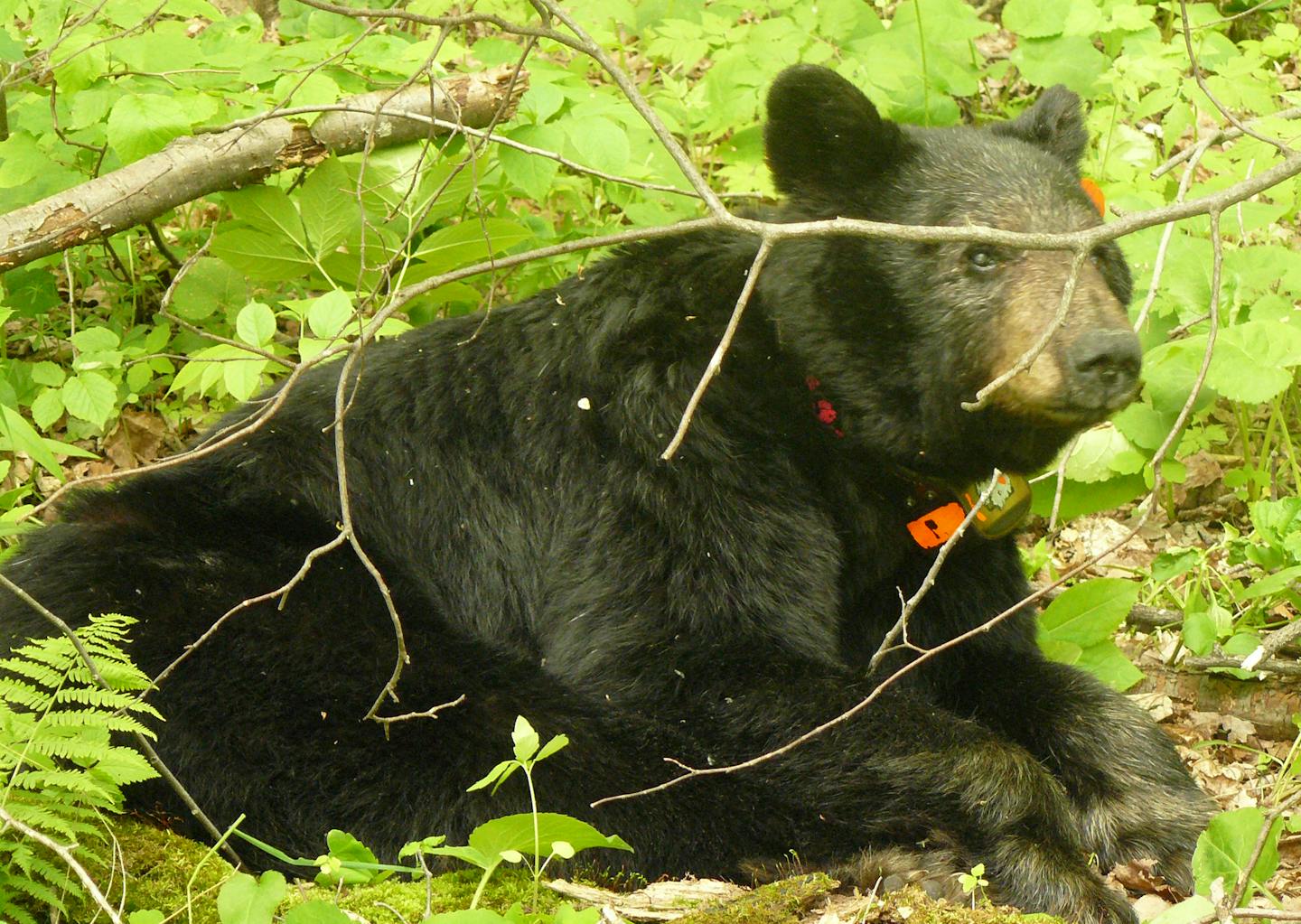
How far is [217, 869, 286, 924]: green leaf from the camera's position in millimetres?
2496

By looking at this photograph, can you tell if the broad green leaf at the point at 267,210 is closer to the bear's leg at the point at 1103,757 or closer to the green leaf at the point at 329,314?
the green leaf at the point at 329,314

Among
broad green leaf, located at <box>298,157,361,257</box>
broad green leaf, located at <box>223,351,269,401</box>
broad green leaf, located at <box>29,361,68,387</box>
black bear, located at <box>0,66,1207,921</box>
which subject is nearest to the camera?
black bear, located at <box>0,66,1207,921</box>

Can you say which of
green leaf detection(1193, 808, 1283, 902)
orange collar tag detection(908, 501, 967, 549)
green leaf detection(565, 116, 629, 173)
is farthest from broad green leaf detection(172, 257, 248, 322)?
green leaf detection(1193, 808, 1283, 902)

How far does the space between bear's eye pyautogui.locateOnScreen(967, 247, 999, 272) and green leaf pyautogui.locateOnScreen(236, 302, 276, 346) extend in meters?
2.27

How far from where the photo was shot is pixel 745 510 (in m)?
4.09

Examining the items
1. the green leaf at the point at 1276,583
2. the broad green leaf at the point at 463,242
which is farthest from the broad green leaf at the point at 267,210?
the green leaf at the point at 1276,583

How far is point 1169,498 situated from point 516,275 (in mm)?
3262

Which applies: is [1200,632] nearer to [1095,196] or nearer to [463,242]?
[1095,196]

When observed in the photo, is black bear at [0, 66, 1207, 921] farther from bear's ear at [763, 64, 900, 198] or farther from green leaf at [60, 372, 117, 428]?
green leaf at [60, 372, 117, 428]

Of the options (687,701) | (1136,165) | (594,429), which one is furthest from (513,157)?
(1136,165)

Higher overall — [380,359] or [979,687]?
[380,359]

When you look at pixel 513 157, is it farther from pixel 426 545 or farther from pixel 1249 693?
pixel 1249 693

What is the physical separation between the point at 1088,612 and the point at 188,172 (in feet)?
12.6

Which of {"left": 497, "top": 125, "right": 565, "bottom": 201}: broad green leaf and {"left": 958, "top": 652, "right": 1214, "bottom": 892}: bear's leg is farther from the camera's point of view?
{"left": 497, "top": 125, "right": 565, "bottom": 201}: broad green leaf
